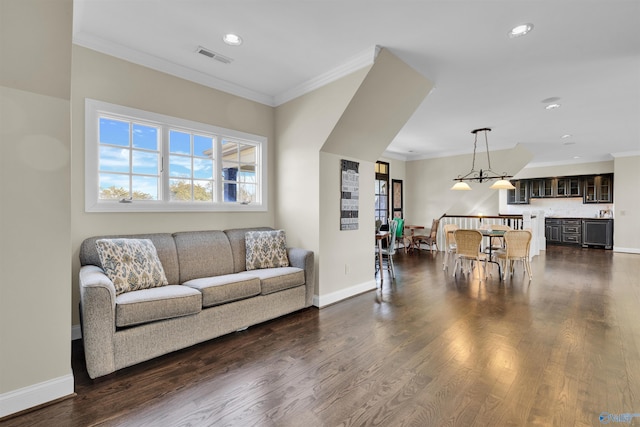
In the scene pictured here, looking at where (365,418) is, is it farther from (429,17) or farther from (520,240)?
(520,240)

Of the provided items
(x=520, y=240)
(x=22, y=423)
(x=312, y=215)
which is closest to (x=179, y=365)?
(x=22, y=423)

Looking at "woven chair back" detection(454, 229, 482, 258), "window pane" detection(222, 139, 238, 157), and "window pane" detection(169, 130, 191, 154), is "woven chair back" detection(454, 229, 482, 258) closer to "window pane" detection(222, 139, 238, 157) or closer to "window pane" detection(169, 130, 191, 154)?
"window pane" detection(222, 139, 238, 157)

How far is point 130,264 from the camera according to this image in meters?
2.57

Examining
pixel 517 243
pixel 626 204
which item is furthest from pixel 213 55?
pixel 626 204

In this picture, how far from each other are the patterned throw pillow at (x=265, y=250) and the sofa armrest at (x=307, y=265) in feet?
0.49

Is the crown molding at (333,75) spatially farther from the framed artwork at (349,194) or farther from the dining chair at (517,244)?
the dining chair at (517,244)

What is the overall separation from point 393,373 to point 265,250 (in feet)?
6.41

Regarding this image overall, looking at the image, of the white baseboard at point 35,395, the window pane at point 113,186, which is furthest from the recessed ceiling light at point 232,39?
the white baseboard at point 35,395

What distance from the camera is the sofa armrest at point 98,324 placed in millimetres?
2016

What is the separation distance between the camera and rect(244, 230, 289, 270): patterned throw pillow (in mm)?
3488

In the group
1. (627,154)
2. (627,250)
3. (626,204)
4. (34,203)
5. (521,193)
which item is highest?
(627,154)

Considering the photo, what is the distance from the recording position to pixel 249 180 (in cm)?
409

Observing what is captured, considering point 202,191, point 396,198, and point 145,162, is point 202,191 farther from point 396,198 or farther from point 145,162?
point 396,198

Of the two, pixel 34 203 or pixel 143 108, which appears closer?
pixel 34 203
